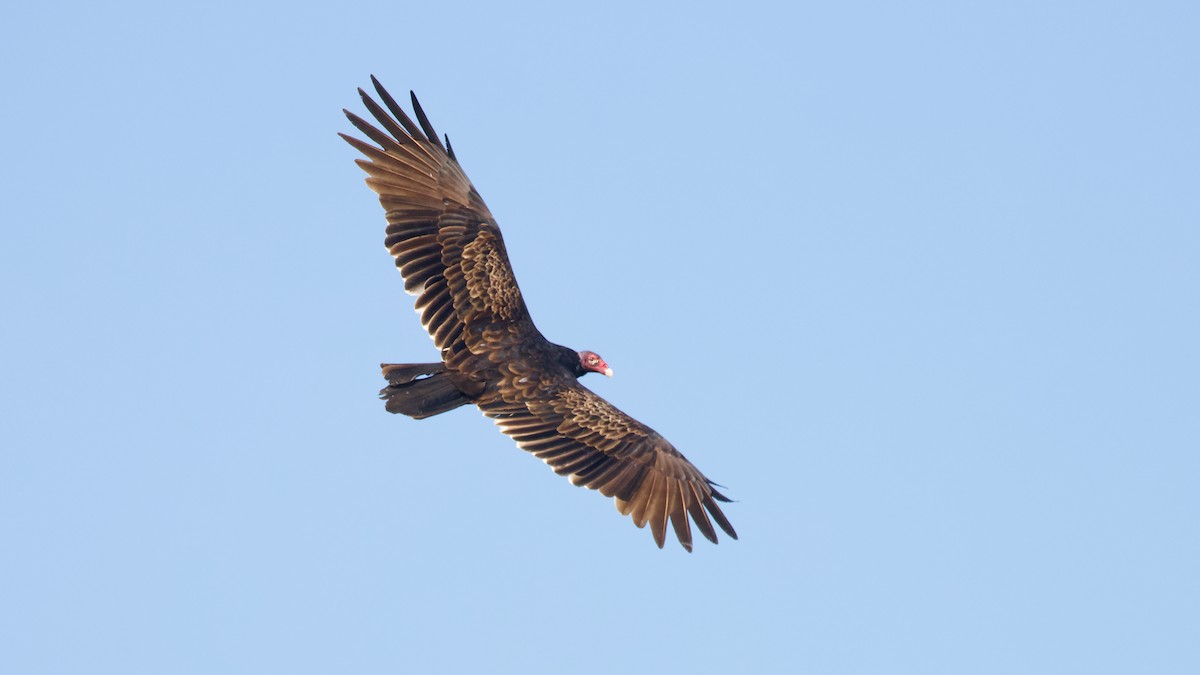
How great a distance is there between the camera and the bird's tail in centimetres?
1391

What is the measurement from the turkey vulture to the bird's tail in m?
0.01

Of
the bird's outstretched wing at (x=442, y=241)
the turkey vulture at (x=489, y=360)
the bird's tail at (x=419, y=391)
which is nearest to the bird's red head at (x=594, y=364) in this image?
the turkey vulture at (x=489, y=360)

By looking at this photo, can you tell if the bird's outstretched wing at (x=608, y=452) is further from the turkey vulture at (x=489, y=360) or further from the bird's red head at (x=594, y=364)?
the bird's red head at (x=594, y=364)

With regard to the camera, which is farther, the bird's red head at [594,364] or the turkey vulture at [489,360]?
the bird's red head at [594,364]

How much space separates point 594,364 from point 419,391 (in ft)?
6.55

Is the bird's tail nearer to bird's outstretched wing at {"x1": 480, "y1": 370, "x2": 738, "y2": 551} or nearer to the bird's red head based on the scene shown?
bird's outstretched wing at {"x1": 480, "y1": 370, "x2": 738, "y2": 551}

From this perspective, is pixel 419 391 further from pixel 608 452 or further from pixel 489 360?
pixel 608 452

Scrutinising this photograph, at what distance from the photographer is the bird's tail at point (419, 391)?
45.6 feet

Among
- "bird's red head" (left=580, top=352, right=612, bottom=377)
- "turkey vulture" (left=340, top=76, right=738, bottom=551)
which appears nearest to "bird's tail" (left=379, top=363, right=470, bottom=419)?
"turkey vulture" (left=340, top=76, right=738, bottom=551)

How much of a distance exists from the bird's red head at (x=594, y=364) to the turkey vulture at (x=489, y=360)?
0.01 metres

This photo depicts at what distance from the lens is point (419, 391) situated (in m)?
14.0

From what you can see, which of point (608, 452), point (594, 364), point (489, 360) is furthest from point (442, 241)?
point (608, 452)

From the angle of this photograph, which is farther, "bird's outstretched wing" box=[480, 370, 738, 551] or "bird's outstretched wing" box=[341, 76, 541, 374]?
"bird's outstretched wing" box=[341, 76, 541, 374]

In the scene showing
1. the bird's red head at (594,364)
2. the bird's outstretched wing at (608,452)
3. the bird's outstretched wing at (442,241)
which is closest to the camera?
the bird's outstretched wing at (608,452)
